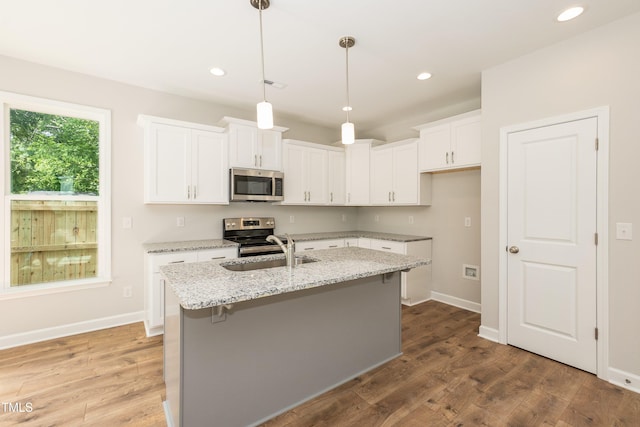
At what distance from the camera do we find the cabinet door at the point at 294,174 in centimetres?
408

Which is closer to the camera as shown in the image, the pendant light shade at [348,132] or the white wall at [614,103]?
the white wall at [614,103]

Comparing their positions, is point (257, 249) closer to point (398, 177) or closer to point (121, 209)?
point (121, 209)

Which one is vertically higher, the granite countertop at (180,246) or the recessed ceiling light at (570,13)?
the recessed ceiling light at (570,13)

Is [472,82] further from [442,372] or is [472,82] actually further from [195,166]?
[195,166]

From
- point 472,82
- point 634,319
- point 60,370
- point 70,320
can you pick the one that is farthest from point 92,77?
point 634,319

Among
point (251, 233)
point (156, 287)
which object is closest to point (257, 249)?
point (251, 233)

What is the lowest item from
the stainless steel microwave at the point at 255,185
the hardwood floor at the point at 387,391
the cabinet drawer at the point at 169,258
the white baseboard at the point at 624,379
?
the hardwood floor at the point at 387,391

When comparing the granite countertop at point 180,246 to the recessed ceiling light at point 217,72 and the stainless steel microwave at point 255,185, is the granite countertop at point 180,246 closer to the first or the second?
the stainless steel microwave at point 255,185

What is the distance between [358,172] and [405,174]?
2.66 feet

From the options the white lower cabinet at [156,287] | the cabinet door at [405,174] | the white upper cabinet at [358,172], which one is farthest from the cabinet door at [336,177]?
the white lower cabinet at [156,287]

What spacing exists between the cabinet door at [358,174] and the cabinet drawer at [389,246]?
2.24ft

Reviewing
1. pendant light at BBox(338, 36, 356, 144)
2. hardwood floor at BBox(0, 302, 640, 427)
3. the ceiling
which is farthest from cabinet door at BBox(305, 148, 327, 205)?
hardwood floor at BBox(0, 302, 640, 427)

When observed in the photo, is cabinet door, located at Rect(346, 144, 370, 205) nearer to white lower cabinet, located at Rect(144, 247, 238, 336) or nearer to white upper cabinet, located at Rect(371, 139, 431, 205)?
white upper cabinet, located at Rect(371, 139, 431, 205)

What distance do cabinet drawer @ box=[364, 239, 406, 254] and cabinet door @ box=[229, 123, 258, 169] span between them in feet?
6.54
